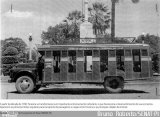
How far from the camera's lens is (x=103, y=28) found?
35.3 metres

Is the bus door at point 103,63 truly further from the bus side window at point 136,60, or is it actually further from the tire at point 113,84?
the bus side window at point 136,60

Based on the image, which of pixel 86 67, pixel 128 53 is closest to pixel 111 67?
pixel 128 53

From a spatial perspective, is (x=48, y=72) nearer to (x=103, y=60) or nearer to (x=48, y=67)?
(x=48, y=67)

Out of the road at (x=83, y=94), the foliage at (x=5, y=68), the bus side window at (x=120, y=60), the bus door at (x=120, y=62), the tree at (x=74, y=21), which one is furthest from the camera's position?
the tree at (x=74, y=21)

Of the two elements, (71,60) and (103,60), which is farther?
(71,60)

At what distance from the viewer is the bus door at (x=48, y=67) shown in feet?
41.7

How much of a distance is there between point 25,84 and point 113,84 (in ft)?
13.2

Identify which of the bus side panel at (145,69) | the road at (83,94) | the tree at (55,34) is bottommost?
the road at (83,94)

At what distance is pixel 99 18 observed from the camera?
35.1m

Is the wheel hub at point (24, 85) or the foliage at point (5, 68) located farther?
the foliage at point (5, 68)

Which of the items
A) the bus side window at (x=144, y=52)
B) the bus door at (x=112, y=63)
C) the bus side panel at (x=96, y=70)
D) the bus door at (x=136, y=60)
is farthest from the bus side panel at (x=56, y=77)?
the bus side window at (x=144, y=52)

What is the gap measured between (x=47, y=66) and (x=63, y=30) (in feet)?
98.8

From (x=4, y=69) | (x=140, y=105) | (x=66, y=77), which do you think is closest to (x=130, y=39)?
(x=66, y=77)

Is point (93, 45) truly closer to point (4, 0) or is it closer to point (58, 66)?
point (58, 66)
